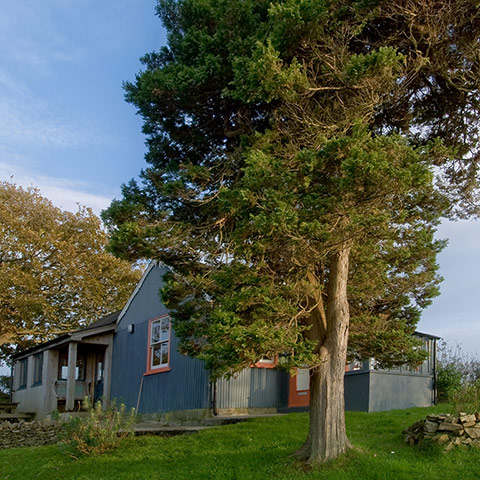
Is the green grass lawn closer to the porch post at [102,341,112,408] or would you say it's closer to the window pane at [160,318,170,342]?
the window pane at [160,318,170,342]

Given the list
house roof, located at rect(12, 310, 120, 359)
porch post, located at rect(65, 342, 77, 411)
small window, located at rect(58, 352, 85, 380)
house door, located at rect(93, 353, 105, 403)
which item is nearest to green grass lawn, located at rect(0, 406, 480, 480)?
porch post, located at rect(65, 342, 77, 411)

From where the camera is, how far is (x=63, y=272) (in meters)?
26.7

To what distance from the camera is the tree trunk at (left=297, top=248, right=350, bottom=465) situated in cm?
830

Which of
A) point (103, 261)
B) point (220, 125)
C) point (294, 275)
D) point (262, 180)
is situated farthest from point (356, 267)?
point (103, 261)

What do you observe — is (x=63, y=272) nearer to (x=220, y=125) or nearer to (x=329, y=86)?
(x=220, y=125)

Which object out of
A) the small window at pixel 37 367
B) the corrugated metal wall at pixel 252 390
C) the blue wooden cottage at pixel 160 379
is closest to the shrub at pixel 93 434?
the blue wooden cottage at pixel 160 379

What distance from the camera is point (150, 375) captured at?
56.1ft

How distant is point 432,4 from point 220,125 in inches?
159

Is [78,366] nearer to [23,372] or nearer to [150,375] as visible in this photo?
[23,372]

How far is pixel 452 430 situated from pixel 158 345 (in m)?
10.2

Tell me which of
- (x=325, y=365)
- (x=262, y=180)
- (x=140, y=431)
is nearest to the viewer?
(x=262, y=180)

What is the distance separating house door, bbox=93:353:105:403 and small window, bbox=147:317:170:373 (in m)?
4.73

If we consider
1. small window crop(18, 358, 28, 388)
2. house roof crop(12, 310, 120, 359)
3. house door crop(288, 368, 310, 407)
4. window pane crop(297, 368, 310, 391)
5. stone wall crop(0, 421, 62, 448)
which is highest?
house roof crop(12, 310, 120, 359)

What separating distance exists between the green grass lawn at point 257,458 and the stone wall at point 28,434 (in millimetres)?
2368
